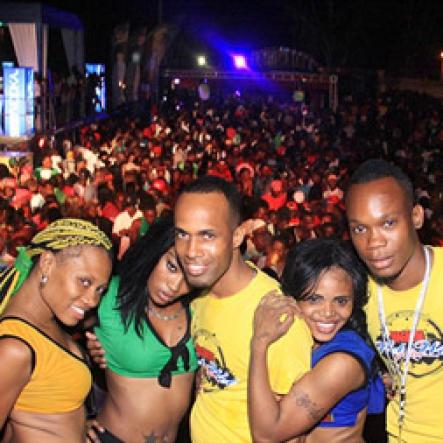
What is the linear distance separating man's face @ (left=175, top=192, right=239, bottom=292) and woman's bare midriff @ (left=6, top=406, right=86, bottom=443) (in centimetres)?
77

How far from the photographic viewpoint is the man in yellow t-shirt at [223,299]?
9.52ft

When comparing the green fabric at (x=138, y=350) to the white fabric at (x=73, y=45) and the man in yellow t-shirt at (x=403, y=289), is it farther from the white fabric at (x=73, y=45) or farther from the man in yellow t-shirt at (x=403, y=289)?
the white fabric at (x=73, y=45)

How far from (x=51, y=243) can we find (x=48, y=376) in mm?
508

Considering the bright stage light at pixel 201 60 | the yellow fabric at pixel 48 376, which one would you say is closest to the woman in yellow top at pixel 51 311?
the yellow fabric at pixel 48 376

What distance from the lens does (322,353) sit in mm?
2967

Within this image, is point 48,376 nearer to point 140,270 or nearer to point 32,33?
point 140,270

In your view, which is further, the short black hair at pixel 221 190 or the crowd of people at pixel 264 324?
the short black hair at pixel 221 190

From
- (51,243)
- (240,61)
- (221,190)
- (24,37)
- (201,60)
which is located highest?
(201,60)

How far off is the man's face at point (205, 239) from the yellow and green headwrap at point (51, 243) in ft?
Result: 1.18

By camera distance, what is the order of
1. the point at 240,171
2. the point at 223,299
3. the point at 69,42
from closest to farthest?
the point at 223,299
the point at 240,171
the point at 69,42

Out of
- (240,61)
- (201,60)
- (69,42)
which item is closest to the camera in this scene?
(69,42)

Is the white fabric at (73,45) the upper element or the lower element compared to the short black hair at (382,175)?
upper

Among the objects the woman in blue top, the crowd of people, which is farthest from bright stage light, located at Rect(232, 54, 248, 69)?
the woman in blue top

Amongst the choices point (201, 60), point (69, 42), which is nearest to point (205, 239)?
point (69, 42)
